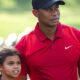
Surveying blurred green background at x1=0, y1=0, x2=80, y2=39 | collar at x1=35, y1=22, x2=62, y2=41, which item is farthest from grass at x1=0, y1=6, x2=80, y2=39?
collar at x1=35, y1=22, x2=62, y2=41

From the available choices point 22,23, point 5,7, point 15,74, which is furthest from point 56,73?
point 5,7

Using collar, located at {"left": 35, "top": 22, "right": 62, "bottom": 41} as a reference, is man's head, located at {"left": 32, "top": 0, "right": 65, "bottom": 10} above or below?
above

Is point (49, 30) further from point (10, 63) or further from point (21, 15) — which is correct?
point (21, 15)

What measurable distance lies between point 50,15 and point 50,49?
16.9 inches

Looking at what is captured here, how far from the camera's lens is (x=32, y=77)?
4.73 m

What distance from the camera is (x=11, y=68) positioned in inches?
172

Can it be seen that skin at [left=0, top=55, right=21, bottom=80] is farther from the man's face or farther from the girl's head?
the man's face

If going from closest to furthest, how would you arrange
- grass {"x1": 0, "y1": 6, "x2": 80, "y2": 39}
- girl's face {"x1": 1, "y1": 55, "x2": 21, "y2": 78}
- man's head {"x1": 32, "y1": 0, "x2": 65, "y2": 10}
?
girl's face {"x1": 1, "y1": 55, "x2": 21, "y2": 78}
man's head {"x1": 32, "y1": 0, "x2": 65, "y2": 10}
grass {"x1": 0, "y1": 6, "x2": 80, "y2": 39}

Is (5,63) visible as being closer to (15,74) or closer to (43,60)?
(15,74)

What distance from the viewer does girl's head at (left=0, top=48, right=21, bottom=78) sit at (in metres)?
4.36

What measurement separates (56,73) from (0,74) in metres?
0.70

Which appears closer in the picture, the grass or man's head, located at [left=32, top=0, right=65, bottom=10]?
man's head, located at [left=32, top=0, right=65, bottom=10]

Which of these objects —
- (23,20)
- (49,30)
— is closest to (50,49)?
(49,30)

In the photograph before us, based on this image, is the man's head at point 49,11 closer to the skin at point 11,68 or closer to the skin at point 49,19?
the skin at point 49,19
